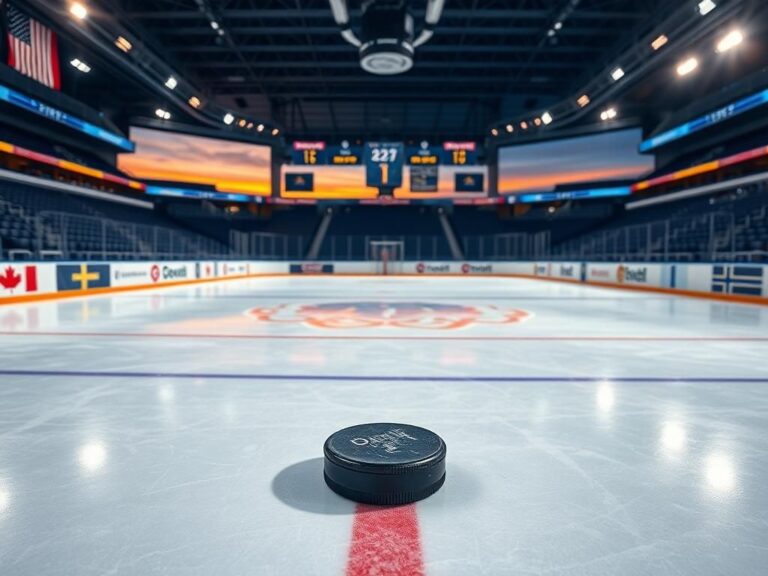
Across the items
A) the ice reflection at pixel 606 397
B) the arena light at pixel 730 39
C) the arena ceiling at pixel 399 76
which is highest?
the arena ceiling at pixel 399 76

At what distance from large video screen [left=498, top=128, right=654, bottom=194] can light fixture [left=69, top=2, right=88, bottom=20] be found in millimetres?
24222

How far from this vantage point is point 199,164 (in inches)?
1141

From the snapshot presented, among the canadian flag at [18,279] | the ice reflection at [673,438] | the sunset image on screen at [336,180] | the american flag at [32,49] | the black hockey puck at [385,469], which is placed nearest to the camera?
the black hockey puck at [385,469]

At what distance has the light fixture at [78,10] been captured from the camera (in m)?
13.0

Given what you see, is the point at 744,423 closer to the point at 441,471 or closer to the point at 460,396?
the point at 460,396

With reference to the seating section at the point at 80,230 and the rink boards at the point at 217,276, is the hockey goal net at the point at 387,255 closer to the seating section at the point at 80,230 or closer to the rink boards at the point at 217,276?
the rink boards at the point at 217,276

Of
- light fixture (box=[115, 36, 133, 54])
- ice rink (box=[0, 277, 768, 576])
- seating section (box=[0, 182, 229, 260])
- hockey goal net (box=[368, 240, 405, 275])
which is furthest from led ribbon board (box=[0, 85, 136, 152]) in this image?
ice rink (box=[0, 277, 768, 576])

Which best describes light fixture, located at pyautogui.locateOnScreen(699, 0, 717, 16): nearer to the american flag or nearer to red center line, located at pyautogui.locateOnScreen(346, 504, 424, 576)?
red center line, located at pyautogui.locateOnScreen(346, 504, 424, 576)

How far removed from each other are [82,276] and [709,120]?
2505cm

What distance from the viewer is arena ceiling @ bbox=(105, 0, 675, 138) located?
17.2 m

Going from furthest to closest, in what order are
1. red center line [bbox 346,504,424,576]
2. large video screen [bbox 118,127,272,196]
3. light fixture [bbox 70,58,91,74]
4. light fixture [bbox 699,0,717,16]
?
large video screen [bbox 118,127,272,196] < light fixture [bbox 70,58,91,74] < light fixture [bbox 699,0,717,16] < red center line [bbox 346,504,424,576]

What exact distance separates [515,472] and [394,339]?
3.52 metres

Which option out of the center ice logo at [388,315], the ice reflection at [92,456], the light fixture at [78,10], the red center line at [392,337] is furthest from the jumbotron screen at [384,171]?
the ice reflection at [92,456]

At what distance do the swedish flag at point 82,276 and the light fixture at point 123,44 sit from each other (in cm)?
811
